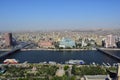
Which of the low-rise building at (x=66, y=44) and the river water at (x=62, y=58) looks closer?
the river water at (x=62, y=58)

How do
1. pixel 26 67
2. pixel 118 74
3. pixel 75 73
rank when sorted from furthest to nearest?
pixel 26 67 < pixel 75 73 < pixel 118 74

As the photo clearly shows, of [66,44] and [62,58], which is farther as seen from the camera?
[66,44]

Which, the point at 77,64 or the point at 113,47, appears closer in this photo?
the point at 77,64

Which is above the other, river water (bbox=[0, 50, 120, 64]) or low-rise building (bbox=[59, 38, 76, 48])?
low-rise building (bbox=[59, 38, 76, 48])

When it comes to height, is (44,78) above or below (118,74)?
below

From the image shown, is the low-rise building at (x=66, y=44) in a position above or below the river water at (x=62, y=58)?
above

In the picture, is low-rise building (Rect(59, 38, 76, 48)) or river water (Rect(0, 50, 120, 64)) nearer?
river water (Rect(0, 50, 120, 64))

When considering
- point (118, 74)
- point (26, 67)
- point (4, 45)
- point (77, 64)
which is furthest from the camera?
point (4, 45)

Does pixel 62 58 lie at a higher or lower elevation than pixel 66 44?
lower

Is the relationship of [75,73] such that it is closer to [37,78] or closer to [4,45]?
[37,78]

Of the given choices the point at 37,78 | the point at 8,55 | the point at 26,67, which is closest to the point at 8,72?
the point at 26,67
